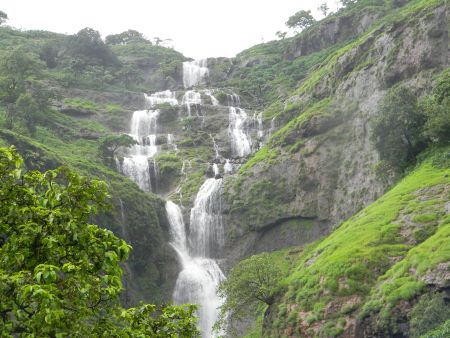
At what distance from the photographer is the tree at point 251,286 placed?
32.2 metres

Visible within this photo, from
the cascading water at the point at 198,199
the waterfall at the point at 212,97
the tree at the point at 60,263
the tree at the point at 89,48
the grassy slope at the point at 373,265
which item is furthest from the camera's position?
the tree at the point at 89,48

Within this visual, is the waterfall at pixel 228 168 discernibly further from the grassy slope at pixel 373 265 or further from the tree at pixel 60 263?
the tree at pixel 60 263

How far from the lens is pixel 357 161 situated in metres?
51.0

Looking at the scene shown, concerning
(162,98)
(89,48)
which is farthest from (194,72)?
(89,48)

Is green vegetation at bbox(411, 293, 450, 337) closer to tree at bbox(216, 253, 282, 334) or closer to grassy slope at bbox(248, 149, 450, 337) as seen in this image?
grassy slope at bbox(248, 149, 450, 337)

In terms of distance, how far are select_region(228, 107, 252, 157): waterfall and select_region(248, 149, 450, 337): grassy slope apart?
116ft

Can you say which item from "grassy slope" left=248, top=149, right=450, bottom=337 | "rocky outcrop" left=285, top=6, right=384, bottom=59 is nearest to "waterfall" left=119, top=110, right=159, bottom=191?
"grassy slope" left=248, top=149, right=450, bottom=337

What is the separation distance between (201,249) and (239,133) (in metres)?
26.1

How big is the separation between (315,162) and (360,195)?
25.1ft

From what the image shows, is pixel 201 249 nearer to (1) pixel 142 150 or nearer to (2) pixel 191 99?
(1) pixel 142 150

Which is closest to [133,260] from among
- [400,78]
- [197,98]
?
[400,78]

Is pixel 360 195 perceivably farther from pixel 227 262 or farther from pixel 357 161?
pixel 227 262

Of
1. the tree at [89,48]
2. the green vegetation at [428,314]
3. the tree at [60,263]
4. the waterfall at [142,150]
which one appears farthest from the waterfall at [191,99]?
the tree at [60,263]

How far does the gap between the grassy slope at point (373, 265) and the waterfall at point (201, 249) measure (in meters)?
14.3
